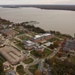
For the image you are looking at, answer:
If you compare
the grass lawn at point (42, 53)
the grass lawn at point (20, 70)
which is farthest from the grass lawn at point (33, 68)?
the grass lawn at point (42, 53)

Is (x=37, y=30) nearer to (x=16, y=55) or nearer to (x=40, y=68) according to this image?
(x=16, y=55)

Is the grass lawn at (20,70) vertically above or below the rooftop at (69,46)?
below

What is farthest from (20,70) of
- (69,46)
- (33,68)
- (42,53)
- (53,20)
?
(53,20)

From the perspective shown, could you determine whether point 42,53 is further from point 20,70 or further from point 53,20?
point 53,20

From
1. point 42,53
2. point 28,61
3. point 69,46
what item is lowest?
point 28,61

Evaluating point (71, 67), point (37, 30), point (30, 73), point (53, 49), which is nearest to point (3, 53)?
point (30, 73)

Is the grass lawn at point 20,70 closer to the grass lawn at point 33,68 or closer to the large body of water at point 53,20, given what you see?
the grass lawn at point 33,68

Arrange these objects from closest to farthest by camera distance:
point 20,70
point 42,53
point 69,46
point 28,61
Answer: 1. point 20,70
2. point 28,61
3. point 42,53
4. point 69,46

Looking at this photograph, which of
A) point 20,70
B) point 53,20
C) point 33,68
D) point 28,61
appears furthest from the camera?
point 53,20

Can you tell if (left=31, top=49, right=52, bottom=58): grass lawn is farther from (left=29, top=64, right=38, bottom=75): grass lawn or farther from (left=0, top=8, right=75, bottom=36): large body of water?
(left=0, top=8, right=75, bottom=36): large body of water

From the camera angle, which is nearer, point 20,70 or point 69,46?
point 20,70

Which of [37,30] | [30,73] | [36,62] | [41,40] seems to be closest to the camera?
[30,73]
